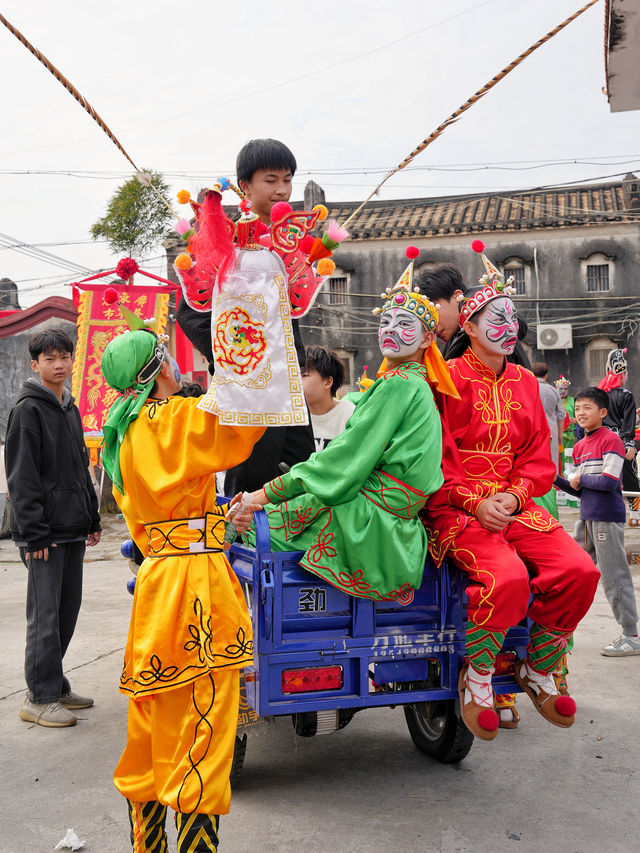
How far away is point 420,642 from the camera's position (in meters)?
3.21

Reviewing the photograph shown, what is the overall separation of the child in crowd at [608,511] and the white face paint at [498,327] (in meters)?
2.24

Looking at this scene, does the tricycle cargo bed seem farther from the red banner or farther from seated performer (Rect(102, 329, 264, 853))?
the red banner

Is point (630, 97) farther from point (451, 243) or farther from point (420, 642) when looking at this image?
point (451, 243)

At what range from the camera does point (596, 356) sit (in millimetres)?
29203

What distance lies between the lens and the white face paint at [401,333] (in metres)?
3.31

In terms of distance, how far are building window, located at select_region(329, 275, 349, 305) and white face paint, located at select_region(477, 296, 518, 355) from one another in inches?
1026

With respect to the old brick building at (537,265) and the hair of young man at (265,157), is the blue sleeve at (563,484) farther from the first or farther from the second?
the old brick building at (537,265)

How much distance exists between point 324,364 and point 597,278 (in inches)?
1054

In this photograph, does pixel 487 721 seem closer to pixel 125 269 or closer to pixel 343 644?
pixel 343 644

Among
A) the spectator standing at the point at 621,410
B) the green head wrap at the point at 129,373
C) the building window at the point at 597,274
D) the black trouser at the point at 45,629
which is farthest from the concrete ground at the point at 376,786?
the building window at the point at 597,274

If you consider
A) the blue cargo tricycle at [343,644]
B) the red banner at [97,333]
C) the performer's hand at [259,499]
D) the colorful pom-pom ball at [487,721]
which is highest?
the red banner at [97,333]

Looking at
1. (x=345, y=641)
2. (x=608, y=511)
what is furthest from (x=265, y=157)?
(x=608, y=511)

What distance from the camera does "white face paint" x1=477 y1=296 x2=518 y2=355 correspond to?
11.5 ft

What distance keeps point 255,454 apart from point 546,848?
1906 millimetres
